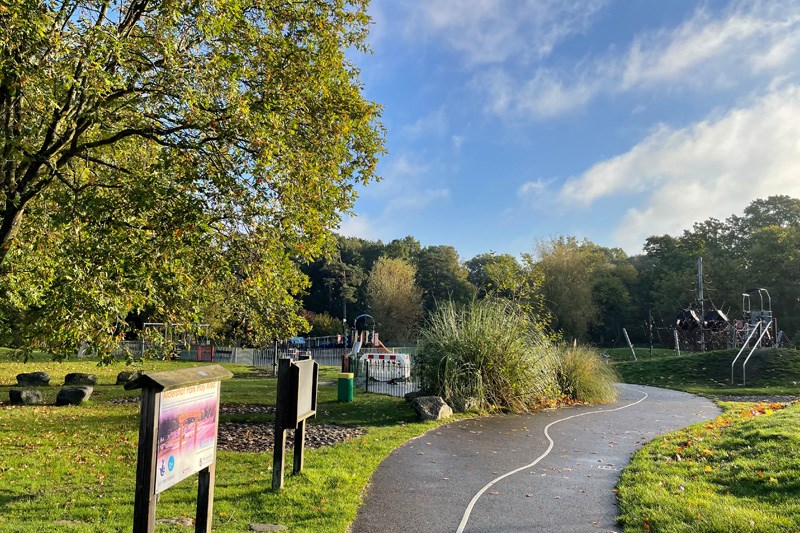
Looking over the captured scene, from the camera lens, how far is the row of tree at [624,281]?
168 feet

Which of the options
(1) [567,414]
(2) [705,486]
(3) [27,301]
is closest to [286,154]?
(3) [27,301]

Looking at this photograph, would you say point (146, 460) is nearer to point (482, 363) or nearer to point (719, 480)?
point (719, 480)

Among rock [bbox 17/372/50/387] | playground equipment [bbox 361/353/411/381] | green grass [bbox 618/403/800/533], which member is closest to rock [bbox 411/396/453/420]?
green grass [bbox 618/403/800/533]

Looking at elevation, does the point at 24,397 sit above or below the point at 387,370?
below

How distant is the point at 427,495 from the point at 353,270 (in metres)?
68.5

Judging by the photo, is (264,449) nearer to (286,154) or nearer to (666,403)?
(286,154)

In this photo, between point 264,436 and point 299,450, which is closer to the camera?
point 299,450

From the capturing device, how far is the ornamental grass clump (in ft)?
46.3

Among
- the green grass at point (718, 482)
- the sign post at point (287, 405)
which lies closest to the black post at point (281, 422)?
the sign post at point (287, 405)

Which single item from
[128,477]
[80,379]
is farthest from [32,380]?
[128,477]

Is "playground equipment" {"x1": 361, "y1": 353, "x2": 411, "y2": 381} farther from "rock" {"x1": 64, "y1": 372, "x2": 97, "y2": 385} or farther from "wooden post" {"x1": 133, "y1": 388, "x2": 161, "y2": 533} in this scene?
"wooden post" {"x1": 133, "y1": 388, "x2": 161, "y2": 533}

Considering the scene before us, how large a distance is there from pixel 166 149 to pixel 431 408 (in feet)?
24.5

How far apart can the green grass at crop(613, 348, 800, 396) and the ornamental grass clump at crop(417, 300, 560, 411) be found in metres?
10.1

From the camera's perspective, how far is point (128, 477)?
7277 millimetres
